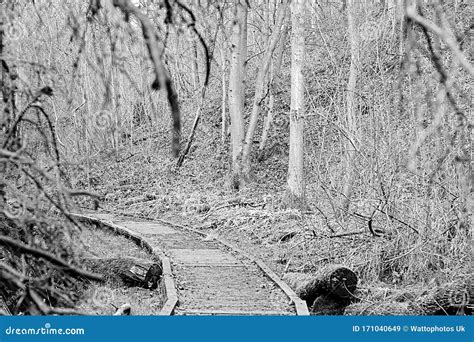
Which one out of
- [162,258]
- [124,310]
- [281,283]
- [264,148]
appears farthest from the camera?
[264,148]

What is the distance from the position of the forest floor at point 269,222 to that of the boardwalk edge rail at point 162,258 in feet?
5.88

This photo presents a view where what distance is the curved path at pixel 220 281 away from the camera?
26.5ft

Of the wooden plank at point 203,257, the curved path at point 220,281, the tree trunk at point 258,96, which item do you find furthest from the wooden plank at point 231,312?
the tree trunk at point 258,96

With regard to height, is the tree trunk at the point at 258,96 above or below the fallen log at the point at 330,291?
above

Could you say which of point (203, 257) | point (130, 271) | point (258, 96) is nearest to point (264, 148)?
point (258, 96)

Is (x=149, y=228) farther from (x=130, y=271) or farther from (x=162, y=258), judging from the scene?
(x=130, y=271)

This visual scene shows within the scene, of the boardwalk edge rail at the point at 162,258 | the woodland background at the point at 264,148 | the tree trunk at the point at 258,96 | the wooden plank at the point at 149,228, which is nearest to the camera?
the woodland background at the point at 264,148

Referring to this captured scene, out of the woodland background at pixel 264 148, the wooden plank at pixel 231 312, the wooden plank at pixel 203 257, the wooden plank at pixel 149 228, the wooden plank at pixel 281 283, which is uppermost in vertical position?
the woodland background at pixel 264 148

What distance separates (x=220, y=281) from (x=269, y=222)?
5.55 metres

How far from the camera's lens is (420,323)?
23.0 feet

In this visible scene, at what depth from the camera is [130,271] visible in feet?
35.7

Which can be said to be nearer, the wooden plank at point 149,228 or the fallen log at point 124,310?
the fallen log at point 124,310

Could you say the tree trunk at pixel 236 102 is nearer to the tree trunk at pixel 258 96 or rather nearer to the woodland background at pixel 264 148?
the woodland background at pixel 264 148

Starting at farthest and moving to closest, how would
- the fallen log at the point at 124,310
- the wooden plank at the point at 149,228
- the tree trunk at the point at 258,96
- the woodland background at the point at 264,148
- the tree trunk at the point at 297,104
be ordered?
the tree trunk at the point at 258,96, the tree trunk at the point at 297,104, the wooden plank at the point at 149,228, the fallen log at the point at 124,310, the woodland background at the point at 264,148
